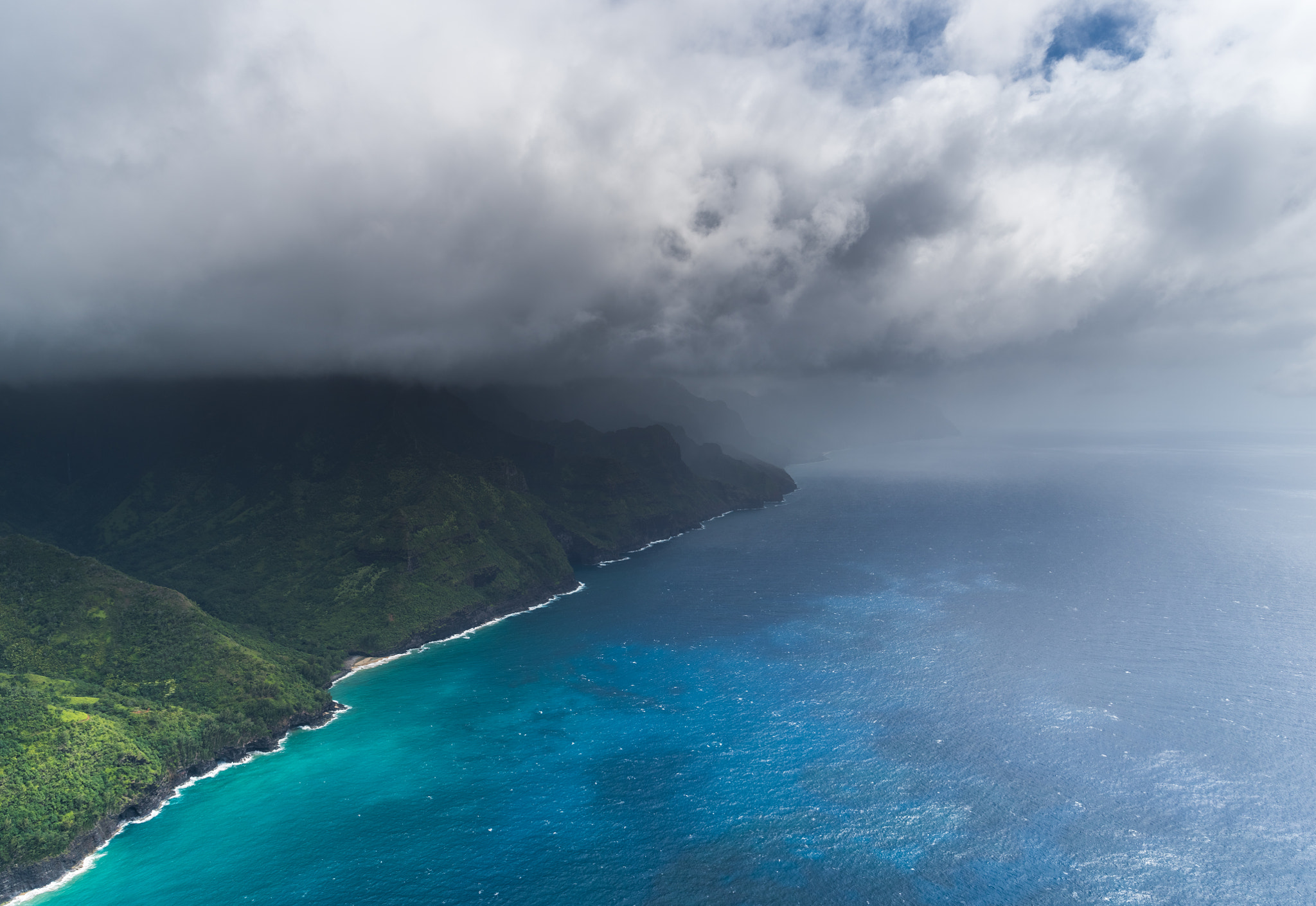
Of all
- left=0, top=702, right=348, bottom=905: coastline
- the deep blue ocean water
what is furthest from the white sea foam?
the deep blue ocean water

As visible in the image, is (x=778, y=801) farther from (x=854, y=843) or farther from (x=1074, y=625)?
(x=1074, y=625)

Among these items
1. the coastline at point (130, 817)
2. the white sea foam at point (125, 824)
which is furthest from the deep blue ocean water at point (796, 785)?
the coastline at point (130, 817)

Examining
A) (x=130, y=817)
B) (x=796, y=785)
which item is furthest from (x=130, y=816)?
(x=796, y=785)

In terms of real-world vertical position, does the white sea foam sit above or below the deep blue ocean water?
above

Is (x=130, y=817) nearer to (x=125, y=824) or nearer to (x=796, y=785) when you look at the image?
(x=125, y=824)

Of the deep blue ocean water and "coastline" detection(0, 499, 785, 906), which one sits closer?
the deep blue ocean water

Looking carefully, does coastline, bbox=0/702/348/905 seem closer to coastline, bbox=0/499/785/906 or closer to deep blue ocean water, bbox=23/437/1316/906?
coastline, bbox=0/499/785/906

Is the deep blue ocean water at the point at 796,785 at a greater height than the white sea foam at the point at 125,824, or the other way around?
the white sea foam at the point at 125,824

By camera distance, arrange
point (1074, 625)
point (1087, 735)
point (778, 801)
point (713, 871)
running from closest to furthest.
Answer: point (713, 871) < point (778, 801) < point (1087, 735) < point (1074, 625)

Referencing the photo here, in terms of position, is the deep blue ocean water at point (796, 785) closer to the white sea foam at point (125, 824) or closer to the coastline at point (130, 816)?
the white sea foam at point (125, 824)

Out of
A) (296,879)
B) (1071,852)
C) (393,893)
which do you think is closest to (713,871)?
(393,893)

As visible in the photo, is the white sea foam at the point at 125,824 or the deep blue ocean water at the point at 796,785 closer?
the deep blue ocean water at the point at 796,785
